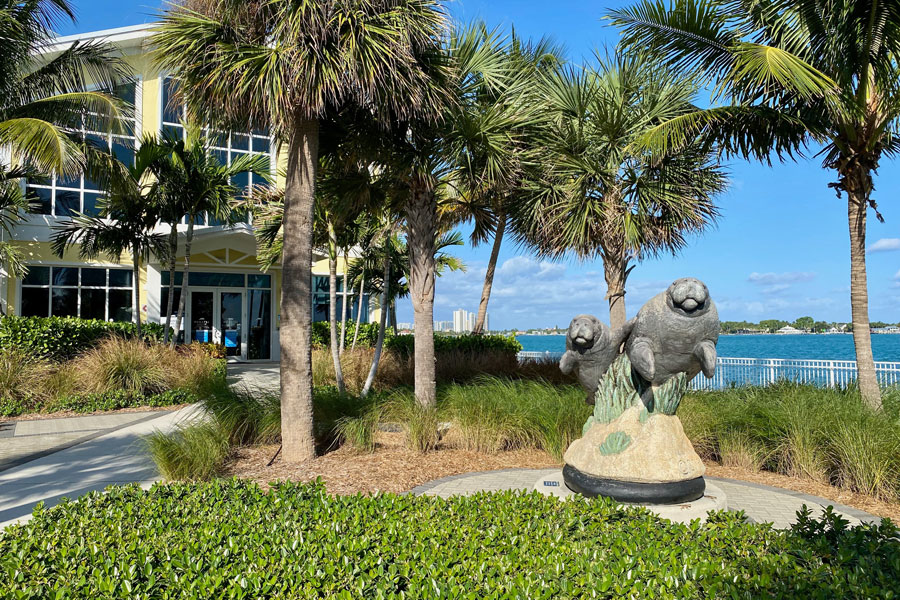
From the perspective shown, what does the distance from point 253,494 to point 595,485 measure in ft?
8.03

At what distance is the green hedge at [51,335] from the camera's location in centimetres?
1268

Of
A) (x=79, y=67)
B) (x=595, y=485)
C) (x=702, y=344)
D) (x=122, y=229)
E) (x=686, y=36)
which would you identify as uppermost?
(x=79, y=67)

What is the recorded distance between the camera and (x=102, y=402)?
1185cm

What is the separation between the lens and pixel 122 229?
1540 centimetres

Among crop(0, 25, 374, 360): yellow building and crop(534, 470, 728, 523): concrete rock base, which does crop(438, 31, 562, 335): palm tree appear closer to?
crop(534, 470, 728, 523): concrete rock base

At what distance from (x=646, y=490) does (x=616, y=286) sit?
258 inches

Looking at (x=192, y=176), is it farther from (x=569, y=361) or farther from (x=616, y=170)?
(x=569, y=361)

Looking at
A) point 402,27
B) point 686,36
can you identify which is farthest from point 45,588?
point 686,36

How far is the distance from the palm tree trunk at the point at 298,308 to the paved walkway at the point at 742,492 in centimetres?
172

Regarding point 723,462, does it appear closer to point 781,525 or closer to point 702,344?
point 781,525

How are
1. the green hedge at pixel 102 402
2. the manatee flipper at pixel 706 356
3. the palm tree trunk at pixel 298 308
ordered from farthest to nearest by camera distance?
the green hedge at pixel 102 402, the palm tree trunk at pixel 298 308, the manatee flipper at pixel 706 356

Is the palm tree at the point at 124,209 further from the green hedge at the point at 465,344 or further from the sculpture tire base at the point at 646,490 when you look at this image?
the sculpture tire base at the point at 646,490

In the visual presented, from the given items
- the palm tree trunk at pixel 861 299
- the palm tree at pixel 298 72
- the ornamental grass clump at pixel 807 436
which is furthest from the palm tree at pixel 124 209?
the palm tree trunk at pixel 861 299

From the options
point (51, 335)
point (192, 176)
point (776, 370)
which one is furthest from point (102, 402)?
point (776, 370)
